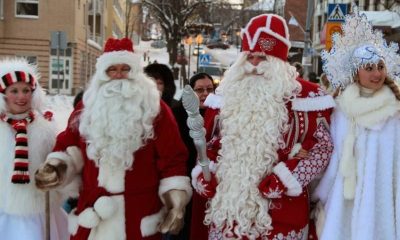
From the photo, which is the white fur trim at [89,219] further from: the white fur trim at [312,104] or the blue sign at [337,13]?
the blue sign at [337,13]

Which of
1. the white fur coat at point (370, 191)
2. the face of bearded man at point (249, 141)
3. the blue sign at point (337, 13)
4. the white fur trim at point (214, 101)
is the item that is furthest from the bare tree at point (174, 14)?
the white fur coat at point (370, 191)

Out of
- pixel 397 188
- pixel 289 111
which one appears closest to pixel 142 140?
pixel 289 111

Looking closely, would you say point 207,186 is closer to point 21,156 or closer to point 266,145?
point 266,145

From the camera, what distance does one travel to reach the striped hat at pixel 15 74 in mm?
4102

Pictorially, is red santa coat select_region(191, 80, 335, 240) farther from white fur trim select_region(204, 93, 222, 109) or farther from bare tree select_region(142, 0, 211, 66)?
bare tree select_region(142, 0, 211, 66)

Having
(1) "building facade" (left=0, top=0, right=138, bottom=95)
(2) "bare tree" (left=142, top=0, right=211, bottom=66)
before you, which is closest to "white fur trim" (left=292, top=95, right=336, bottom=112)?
(1) "building facade" (left=0, top=0, right=138, bottom=95)

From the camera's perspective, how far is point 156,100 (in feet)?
12.8

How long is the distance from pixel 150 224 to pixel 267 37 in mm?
1461

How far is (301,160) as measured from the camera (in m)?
3.52

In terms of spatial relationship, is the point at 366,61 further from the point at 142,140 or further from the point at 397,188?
the point at 142,140

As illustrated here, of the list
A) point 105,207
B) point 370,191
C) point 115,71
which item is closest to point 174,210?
point 105,207

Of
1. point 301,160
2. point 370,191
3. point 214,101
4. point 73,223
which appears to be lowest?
point 73,223

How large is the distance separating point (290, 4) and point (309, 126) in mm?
55439

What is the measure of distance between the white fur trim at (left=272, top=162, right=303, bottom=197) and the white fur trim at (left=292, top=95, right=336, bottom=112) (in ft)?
1.30
